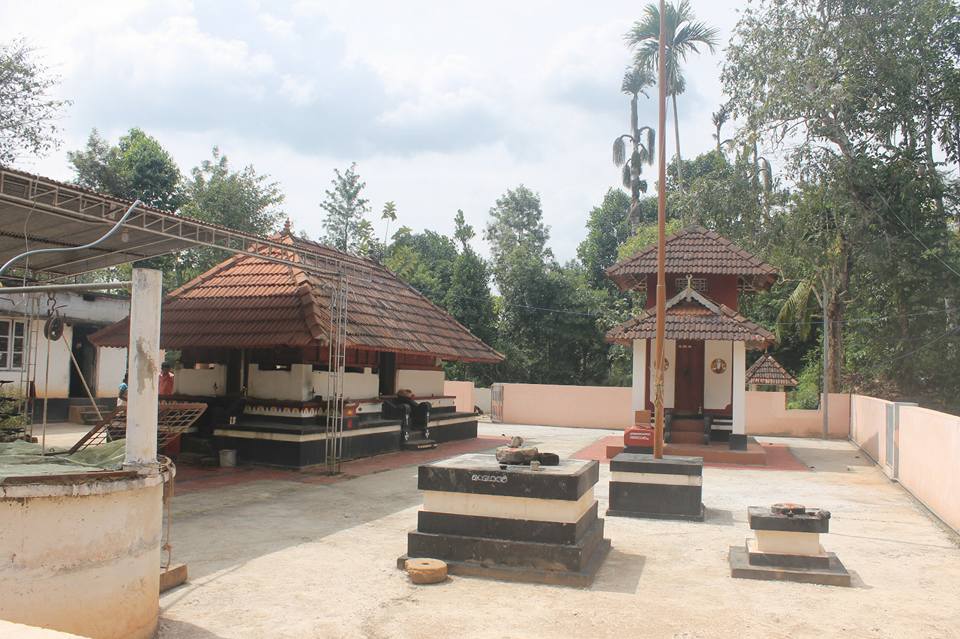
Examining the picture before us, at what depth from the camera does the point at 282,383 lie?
48.6 feet

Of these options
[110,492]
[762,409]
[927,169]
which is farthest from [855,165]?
[110,492]

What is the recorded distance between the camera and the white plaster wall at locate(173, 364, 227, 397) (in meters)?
15.6

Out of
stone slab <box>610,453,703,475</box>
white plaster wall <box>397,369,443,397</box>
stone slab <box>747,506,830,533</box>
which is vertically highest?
white plaster wall <box>397,369,443,397</box>

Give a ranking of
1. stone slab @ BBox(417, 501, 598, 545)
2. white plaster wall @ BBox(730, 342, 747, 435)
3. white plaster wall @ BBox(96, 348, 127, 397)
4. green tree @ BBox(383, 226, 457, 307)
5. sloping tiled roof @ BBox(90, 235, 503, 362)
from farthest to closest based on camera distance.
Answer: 1. green tree @ BBox(383, 226, 457, 307)
2. white plaster wall @ BBox(96, 348, 127, 397)
3. white plaster wall @ BBox(730, 342, 747, 435)
4. sloping tiled roof @ BBox(90, 235, 503, 362)
5. stone slab @ BBox(417, 501, 598, 545)

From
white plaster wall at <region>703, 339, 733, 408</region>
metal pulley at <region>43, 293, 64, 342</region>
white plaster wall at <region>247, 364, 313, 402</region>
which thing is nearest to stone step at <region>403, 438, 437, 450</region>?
white plaster wall at <region>247, 364, 313, 402</region>

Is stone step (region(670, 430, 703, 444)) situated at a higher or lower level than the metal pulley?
lower

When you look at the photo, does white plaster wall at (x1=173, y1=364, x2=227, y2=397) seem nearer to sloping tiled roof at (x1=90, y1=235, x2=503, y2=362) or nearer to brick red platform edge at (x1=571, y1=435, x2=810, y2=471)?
sloping tiled roof at (x1=90, y1=235, x2=503, y2=362)

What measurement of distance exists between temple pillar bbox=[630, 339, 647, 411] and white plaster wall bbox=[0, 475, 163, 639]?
14029 millimetres

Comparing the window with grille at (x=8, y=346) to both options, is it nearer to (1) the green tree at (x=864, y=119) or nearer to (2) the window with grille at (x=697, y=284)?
(2) the window with grille at (x=697, y=284)

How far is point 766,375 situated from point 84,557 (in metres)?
26.9

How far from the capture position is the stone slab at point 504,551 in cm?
708

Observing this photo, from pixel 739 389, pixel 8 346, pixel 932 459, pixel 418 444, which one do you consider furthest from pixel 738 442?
pixel 8 346

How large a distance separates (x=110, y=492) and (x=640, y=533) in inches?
239

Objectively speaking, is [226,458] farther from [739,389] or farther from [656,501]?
[739,389]
